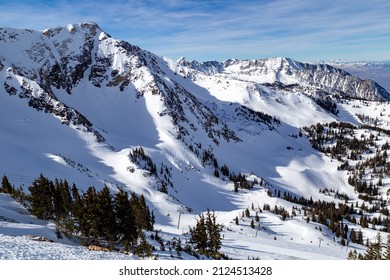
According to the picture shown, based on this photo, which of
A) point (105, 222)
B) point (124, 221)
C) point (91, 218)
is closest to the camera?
point (105, 222)

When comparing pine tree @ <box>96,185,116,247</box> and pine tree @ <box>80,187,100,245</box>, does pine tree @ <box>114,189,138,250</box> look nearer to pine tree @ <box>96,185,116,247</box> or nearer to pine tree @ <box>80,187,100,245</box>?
pine tree @ <box>96,185,116,247</box>

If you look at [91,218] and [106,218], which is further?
[91,218]

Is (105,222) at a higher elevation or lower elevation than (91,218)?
lower

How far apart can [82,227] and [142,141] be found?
14239cm

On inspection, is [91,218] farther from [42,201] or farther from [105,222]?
[42,201]

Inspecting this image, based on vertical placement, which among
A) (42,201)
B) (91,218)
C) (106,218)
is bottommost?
(91,218)

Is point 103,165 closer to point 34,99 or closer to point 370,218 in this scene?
point 34,99

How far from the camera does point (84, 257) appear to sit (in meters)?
28.7

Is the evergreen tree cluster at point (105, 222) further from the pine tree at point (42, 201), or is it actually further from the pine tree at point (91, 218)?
the pine tree at point (42, 201)

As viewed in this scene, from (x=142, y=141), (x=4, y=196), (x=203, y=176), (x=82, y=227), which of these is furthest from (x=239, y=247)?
(x=142, y=141)

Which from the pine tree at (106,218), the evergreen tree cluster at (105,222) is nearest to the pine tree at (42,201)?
the evergreen tree cluster at (105,222)

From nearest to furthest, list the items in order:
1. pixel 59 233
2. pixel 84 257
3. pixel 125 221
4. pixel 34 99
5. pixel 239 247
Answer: pixel 84 257, pixel 59 233, pixel 125 221, pixel 239 247, pixel 34 99

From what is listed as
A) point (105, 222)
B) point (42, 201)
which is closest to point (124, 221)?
point (105, 222)

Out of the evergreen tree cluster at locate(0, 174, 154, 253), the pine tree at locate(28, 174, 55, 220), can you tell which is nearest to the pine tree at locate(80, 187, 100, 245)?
the evergreen tree cluster at locate(0, 174, 154, 253)
